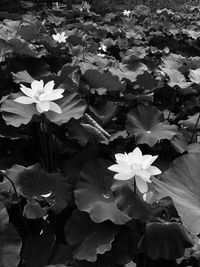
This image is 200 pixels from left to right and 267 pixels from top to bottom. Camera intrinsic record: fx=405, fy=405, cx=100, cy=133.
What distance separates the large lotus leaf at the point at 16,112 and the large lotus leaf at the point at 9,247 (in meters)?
0.41

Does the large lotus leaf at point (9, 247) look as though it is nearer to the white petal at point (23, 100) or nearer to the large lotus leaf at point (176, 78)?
the white petal at point (23, 100)

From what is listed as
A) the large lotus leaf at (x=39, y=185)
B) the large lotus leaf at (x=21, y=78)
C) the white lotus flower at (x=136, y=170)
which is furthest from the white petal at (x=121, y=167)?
the large lotus leaf at (x=21, y=78)

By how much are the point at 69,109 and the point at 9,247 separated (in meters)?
0.56

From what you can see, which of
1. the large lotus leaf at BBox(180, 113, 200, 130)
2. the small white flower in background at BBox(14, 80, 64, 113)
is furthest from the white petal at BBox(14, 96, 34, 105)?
the large lotus leaf at BBox(180, 113, 200, 130)

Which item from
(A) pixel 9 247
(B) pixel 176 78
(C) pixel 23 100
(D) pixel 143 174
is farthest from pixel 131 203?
(B) pixel 176 78

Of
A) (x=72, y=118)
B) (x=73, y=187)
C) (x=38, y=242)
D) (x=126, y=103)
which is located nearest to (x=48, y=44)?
(x=126, y=103)

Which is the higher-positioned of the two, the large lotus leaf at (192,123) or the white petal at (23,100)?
A: the white petal at (23,100)

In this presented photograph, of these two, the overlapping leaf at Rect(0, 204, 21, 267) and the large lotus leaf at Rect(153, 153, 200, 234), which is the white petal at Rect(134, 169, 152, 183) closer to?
the large lotus leaf at Rect(153, 153, 200, 234)

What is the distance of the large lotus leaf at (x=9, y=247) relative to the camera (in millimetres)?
1069

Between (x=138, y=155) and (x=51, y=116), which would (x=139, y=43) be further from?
(x=138, y=155)

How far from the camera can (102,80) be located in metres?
1.62

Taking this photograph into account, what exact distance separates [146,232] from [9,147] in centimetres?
73

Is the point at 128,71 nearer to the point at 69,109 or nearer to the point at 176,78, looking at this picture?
the point at 176,78

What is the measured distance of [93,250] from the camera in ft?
3.81
